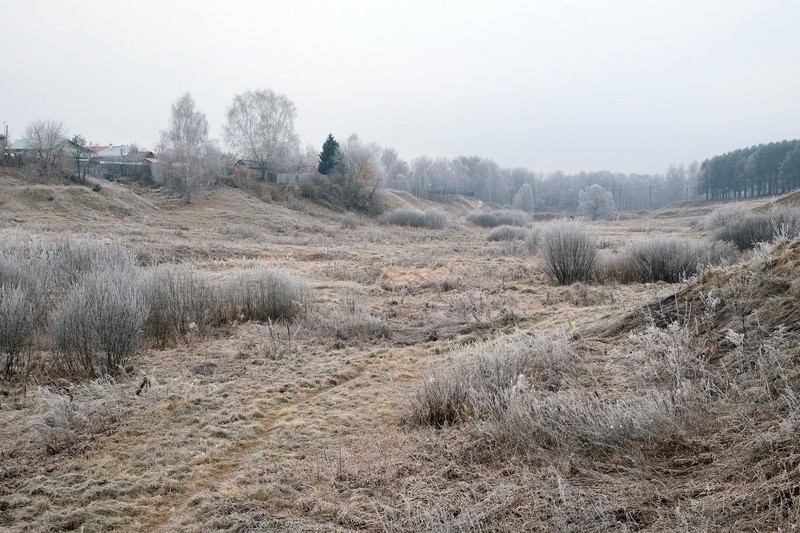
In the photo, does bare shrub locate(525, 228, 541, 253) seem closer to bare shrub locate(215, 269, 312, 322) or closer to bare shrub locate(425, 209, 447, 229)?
bare shrub locate(215, 269, 312, 322)

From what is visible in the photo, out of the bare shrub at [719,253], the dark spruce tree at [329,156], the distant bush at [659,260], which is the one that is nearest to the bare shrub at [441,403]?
the distant bush at [659,260]

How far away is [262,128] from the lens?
5684 cm

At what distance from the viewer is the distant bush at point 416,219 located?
161 ft

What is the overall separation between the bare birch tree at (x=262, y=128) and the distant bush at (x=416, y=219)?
49.9ft

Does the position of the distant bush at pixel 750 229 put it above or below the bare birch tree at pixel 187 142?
below

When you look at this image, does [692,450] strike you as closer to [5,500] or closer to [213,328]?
[5,500]

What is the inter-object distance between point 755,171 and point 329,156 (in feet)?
201

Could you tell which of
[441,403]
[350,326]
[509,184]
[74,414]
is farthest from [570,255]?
[509,184]

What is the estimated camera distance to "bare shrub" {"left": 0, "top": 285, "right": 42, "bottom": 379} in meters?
6.95

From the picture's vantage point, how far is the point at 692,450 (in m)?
3.47

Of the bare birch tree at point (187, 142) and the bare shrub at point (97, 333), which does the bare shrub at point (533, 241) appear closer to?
the bare shrub at point (97, 333)

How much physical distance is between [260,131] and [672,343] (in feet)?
186

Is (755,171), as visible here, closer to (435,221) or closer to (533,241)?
(435,221)

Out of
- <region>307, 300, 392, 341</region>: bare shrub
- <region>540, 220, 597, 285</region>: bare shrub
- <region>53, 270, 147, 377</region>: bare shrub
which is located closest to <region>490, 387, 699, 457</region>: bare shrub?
<region>307, 300, 392, 341</region>: bare shrub
